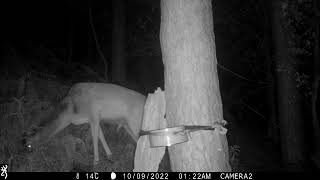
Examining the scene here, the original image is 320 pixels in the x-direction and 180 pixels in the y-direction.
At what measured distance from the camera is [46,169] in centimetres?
A: 793

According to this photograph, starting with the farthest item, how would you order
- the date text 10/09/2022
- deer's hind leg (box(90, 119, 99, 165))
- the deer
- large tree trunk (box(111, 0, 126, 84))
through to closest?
large tree trunk (box(111, 0, 126, 84))
the deer
deer's hind leg (box(90, 119, 99, 165))
the date text 10/09/2022

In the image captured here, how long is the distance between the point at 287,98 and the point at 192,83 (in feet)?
31.5

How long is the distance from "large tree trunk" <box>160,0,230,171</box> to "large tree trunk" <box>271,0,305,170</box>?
914 cm

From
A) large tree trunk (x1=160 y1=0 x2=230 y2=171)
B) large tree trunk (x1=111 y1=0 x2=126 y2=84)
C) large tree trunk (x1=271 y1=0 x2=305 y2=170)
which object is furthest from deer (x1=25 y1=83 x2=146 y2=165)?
large tree trunk (x1=271 y1=0 x2=305 y2=170)

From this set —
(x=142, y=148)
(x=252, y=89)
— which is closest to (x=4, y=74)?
Result: (x=142, y=148)

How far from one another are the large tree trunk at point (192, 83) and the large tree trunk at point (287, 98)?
30.0ft

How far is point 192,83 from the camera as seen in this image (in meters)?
4.11

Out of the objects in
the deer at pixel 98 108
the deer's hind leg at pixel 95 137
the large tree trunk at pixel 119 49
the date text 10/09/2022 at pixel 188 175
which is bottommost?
the date text 10/09/2022 at pixel 188 175

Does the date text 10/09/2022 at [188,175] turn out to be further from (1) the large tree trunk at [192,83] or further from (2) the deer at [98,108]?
(2) the deer at [98,108]

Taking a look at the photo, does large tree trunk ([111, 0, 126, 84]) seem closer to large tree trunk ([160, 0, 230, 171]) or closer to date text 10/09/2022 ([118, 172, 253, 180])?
date text 10/09/2022 ([118, 172, 253, 180])

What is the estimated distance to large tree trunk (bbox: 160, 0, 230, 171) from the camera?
13.3 feet

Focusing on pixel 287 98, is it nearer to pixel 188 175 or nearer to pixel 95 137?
pixel 95 137

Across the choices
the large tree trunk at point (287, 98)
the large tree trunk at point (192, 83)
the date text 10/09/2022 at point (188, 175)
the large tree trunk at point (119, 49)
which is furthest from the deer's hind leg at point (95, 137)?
the large tree trunk at point (287, 98)

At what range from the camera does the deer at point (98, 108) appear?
895cm
